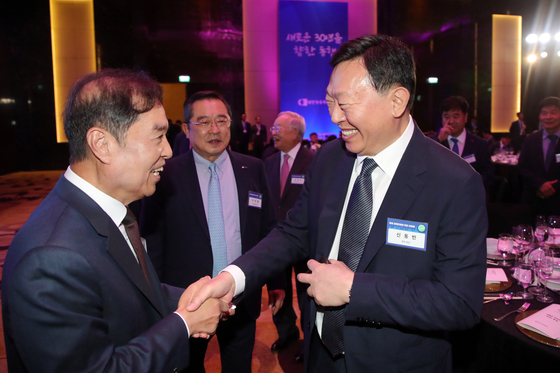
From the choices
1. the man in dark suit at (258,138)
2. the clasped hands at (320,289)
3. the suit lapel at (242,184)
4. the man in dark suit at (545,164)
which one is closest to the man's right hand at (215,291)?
the clasped hands at (320,289)

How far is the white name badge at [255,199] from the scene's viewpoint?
2469 mm

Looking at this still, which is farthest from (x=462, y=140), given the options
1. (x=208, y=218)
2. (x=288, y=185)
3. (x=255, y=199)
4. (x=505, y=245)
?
(x=208, y=218)

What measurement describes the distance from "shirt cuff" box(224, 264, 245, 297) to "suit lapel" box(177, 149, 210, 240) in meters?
0.71

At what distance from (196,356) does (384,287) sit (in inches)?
56.3

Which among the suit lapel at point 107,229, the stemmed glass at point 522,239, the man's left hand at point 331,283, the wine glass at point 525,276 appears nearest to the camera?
the suit lapel at point 107,229

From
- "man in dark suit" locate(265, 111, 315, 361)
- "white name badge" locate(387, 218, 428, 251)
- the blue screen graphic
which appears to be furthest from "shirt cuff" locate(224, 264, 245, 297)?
the blue screen graphic

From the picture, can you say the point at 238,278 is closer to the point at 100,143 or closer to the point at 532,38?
the point at 100,143

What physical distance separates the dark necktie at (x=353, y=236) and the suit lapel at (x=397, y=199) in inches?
2.4

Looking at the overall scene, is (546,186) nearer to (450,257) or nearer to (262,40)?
(450,257)

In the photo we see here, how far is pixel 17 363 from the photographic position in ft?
3.57

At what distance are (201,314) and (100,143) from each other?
2.21 feet

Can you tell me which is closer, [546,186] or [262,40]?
[546,186]

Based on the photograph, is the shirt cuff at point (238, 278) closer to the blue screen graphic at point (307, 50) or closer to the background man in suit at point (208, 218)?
the background man in suit at point (208, 218)

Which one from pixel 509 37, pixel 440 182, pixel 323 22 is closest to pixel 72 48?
pixel 323 22
